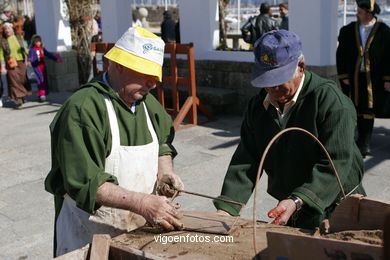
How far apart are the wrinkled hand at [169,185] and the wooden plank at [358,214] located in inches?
30.6

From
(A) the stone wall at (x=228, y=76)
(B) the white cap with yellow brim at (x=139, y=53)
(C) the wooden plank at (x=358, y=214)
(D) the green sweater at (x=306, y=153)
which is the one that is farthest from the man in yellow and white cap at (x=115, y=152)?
(A) the stone wall at (x=228, y=76)

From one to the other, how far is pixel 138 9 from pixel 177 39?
13.8 m

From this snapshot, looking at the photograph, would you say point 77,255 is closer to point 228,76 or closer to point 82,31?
point 228,76

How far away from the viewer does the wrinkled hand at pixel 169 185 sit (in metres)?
2.53

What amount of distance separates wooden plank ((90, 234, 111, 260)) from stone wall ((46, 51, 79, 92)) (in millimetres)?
10529

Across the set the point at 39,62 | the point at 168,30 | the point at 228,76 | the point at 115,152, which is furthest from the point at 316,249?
the point at 168,30

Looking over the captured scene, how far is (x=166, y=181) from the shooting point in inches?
101

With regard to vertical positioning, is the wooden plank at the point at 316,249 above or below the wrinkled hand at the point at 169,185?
above

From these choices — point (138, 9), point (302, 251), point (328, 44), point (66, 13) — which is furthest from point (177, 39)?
point (138, 9)

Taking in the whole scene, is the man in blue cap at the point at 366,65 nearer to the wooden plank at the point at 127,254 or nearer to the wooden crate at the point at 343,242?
the wooden crate at the point at 343,242

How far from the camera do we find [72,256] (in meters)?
1.95

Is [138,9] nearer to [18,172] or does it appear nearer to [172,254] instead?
[18,172]

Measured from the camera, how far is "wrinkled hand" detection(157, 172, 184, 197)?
2529mm

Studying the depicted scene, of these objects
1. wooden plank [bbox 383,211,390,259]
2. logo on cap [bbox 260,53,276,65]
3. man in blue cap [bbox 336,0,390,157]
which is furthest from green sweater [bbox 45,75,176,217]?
man in blue cap [bbox 336,0,390,157]
